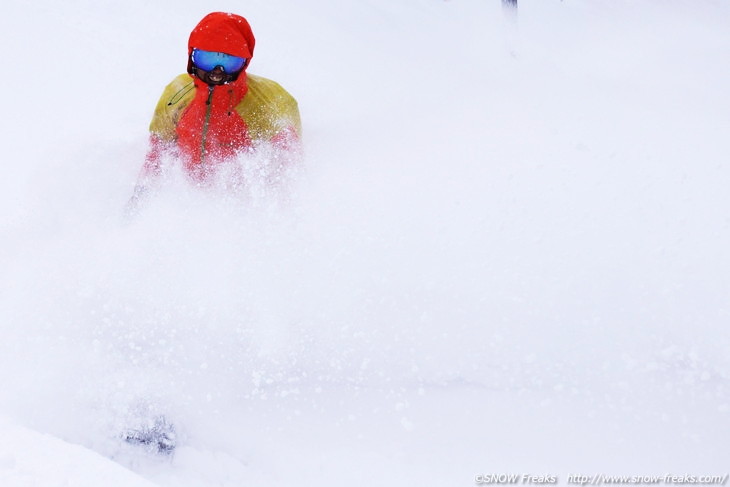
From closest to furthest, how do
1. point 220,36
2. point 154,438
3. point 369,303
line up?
point 154,438 < point 220,36 < point 369,303

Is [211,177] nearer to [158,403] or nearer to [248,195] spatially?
[248,195]

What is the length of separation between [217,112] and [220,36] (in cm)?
35

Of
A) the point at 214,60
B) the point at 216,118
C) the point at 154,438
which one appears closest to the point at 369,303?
the point at 154,438

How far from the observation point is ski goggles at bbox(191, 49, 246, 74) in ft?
7.35

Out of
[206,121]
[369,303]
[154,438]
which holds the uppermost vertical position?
[206,121]

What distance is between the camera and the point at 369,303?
2316 millimetres

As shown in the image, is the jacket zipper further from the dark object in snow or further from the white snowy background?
the dark object in snow

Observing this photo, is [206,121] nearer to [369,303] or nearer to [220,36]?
[220,36]

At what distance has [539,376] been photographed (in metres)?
2.14

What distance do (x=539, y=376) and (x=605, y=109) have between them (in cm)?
268

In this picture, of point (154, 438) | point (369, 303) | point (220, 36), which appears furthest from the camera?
point (369, 303)

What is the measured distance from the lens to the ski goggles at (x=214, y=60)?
88.2 inches

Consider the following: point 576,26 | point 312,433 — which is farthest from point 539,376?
point 576,26

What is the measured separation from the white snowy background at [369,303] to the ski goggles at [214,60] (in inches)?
23.7
